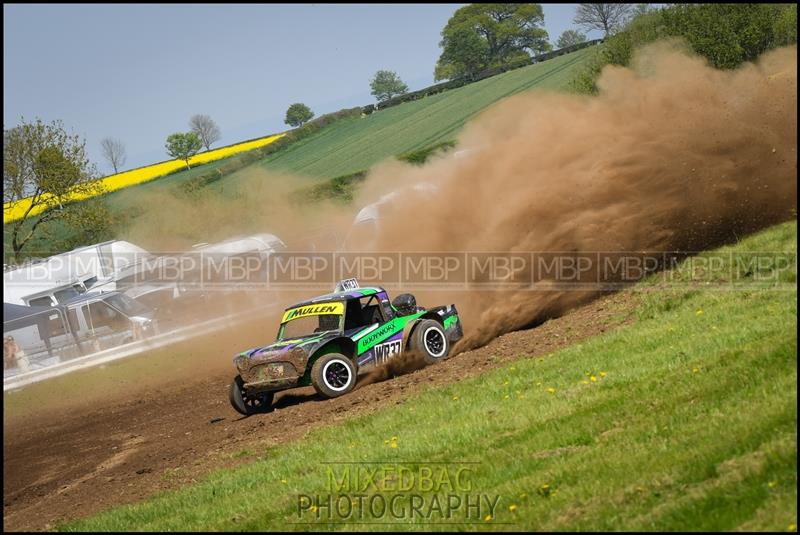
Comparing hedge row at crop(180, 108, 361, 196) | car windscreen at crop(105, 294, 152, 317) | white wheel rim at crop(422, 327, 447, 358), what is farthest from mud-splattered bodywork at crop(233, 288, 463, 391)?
hedge row at crop(180, 108, 361, 196)

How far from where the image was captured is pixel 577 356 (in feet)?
39.9

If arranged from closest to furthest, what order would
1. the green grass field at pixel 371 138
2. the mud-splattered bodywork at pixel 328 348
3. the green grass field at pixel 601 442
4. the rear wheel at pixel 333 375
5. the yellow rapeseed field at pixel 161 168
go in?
1. the green grass field at pixel 601 442
2. the rear wheel at pixel 333 375
3. the mud-splattered bodywork at pixel 328 348
4. the green grass field at pixel 371 138
5. the yellow rapeseed field at pixel 161 168

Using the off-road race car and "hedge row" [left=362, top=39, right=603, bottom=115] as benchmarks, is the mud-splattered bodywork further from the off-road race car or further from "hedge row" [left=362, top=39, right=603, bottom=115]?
"hedge row" [left=362, top=39, right=603, bottom=115]

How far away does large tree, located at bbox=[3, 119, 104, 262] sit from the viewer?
35.0m

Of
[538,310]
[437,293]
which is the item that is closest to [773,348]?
[538,310]

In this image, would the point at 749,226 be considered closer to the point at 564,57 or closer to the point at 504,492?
the point at 504,492

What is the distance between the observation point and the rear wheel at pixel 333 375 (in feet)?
45.9

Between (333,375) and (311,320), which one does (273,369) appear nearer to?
A: (333,375)

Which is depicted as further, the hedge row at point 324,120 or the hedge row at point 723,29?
the hedge row at point 324,120

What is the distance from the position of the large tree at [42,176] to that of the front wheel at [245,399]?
76.0 ft

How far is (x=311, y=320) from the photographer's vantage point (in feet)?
51.0

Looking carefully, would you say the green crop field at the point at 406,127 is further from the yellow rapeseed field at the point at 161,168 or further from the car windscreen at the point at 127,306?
the car windscreen at the point at 127,306

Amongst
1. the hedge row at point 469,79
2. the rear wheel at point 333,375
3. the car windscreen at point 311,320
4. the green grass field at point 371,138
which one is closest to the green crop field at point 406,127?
the green grass field at point 371,138

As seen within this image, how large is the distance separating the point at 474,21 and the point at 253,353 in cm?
4166
